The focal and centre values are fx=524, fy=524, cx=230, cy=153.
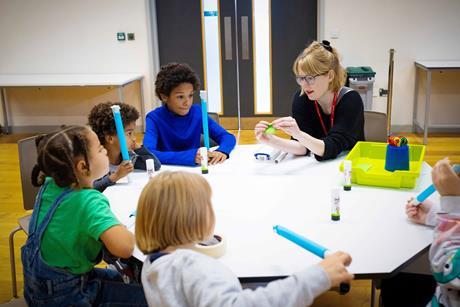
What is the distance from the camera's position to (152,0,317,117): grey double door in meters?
5.60

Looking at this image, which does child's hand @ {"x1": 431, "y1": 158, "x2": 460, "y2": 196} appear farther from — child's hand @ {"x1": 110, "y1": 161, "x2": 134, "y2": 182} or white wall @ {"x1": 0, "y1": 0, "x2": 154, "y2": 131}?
white wall @ {"x1": 0, "y1": 0, "x2": 154, "y2": 131}

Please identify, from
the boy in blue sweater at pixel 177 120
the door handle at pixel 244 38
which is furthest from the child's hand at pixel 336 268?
the door handle at pixel 244 38

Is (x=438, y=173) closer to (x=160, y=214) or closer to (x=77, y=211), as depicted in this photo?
(x=160, y=214)

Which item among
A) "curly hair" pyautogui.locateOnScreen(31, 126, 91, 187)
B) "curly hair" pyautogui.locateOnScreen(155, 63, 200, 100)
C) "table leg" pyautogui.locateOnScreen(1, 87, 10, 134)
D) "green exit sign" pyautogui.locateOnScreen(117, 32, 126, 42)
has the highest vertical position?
"green exit sign" pyautogui.locateOnScreen(117, 32, 126, 42)

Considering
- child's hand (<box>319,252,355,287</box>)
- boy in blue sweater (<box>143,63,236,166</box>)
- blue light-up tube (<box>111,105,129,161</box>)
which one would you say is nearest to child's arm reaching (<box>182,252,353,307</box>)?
child's hand (<box>319,252,355,287</box>)

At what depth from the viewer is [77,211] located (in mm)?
1515

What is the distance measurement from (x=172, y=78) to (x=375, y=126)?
108 centimetres

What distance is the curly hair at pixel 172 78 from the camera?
8.73ft

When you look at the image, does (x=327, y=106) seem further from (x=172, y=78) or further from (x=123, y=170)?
(x=123, y=170)

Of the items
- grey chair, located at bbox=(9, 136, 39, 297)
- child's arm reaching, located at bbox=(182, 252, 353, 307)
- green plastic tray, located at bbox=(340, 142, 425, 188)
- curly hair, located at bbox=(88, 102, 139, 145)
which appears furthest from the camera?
grey chair, located at bbox=(9, 136, 39, 297)

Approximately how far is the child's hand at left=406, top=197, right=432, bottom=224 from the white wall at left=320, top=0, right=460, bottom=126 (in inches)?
160

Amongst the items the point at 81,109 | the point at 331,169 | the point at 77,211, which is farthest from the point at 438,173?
the point at 81,109

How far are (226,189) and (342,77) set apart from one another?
86cm

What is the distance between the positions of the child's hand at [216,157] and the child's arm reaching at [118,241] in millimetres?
986
